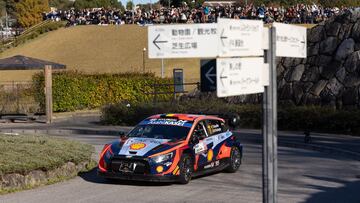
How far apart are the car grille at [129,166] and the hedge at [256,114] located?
339 inches

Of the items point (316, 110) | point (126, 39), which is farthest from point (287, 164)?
point (126, 39)

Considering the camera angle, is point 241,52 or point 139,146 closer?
point 241,52

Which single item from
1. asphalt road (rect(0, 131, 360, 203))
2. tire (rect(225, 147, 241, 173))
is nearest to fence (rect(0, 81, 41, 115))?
asphalt road (rect(0, 131, 360, 203))

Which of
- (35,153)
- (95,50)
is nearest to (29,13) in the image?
(95,50)

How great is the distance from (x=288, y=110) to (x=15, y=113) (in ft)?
51.6

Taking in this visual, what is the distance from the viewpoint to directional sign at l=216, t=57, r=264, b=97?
5305 mm

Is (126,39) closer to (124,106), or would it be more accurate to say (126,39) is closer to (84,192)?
(124,106)


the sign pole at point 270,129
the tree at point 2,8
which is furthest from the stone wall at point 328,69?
the tree at point 2,8

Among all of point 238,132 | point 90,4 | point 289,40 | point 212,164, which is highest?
point 90,4

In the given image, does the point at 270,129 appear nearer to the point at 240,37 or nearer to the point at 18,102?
the point at 240,37

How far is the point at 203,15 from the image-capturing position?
185 feet

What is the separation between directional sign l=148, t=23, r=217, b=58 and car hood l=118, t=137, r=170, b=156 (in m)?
9.48

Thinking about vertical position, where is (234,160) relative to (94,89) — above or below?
below

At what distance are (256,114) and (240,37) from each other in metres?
22.7
